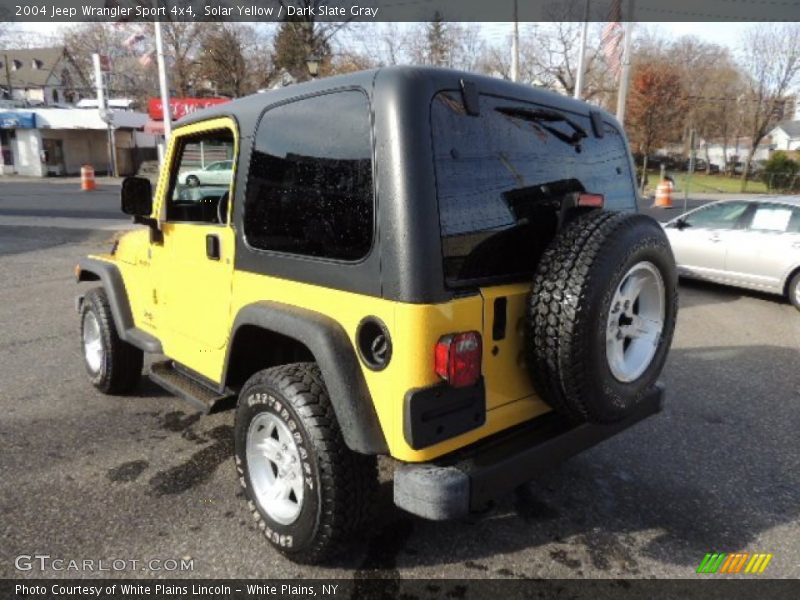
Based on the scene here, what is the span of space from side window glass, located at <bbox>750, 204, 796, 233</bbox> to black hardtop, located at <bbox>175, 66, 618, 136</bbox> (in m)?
5.75

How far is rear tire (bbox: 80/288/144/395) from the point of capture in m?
4.10

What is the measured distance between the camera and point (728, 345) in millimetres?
5871

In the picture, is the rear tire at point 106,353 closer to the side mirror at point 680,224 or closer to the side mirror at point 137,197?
the side mirror at point 137,197

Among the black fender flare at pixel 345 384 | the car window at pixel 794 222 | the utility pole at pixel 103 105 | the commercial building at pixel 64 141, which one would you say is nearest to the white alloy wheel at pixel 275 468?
the black fender flare at pixel 345 384

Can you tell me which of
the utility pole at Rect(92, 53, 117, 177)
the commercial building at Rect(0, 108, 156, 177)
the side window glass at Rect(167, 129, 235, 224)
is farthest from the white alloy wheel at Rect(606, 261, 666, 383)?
the commercial building at Rect(0, 108, 156, 177)

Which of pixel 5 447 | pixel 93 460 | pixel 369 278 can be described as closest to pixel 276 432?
pixel 369 278

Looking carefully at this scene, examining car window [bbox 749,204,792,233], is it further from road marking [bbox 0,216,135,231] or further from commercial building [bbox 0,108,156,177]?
commercial building [bbox 0,108,156,177]

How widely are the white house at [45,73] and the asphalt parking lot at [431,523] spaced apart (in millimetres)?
69490

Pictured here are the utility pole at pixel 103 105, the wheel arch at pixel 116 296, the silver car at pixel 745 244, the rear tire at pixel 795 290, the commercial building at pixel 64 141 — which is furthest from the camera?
the commercial building at pixel 64 141

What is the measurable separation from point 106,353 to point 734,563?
404cm

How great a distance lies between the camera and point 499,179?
238cm

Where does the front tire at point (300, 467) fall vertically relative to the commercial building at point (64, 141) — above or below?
below

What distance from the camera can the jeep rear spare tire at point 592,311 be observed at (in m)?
2.20

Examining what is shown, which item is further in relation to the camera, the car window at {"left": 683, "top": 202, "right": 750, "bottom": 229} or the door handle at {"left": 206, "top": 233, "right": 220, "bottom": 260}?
the car window at {"left": 683, "top": 202, "right": 750, "bottom": 229}
